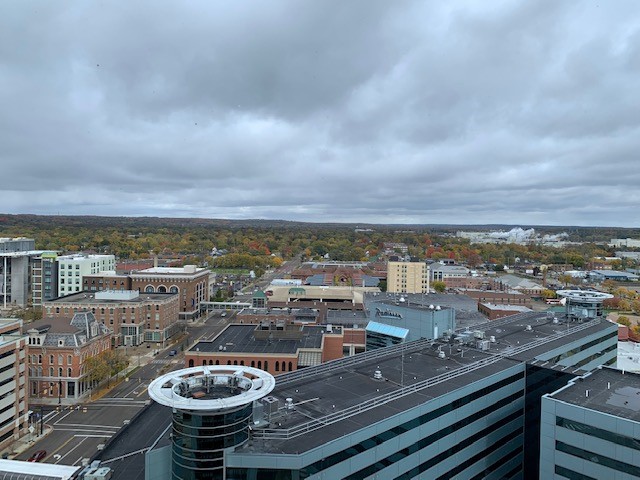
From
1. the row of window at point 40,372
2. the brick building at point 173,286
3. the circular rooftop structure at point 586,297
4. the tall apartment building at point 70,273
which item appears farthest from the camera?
the tall apartment building at point 70,273

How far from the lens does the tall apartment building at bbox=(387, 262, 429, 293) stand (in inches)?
5502

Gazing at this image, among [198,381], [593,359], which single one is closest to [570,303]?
[593,359]

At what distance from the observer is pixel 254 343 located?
64.0 meters

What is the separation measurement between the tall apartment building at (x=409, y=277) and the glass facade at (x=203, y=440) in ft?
393

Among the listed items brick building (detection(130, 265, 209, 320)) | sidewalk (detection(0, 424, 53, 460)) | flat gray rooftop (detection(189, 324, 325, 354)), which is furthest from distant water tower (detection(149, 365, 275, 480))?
brick building (detection(130, 265, 209, 320))

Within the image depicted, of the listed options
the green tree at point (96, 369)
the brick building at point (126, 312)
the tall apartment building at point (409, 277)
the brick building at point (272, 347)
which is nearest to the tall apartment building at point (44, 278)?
the brick building at point (126, 312)

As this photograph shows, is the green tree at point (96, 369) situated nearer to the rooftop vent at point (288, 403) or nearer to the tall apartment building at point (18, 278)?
the rooftop vent at point (288, 403)

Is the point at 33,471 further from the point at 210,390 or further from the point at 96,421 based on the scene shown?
the point at 96,421

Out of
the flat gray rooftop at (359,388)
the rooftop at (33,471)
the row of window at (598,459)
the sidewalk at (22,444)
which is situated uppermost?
the flat gray rooftop at (359,388)

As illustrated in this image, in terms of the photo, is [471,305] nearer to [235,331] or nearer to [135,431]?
[235,331]

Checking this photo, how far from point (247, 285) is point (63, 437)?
384 feet

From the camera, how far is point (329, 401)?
100 feet

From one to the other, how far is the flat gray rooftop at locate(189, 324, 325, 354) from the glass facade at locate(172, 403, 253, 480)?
35.9 m

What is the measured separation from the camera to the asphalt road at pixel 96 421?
150 feet
